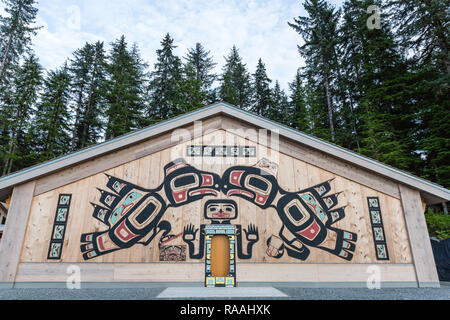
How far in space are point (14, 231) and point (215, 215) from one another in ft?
17.5

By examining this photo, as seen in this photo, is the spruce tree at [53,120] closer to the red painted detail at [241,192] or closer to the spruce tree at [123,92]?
the spruce tree at [123,92]

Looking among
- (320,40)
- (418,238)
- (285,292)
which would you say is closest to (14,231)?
(285,292)

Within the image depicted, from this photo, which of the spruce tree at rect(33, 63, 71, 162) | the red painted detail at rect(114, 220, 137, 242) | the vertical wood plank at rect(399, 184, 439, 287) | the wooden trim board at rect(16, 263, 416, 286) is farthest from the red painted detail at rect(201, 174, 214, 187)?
the spruce tree at rect(33, 63, 71, 162)

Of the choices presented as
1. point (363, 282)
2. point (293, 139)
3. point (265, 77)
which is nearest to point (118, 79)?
point (265, 77)

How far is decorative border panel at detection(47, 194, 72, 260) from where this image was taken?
6.25m

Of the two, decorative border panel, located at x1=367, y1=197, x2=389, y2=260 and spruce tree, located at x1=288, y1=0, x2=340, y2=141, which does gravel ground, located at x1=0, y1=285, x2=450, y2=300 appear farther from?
spruce tree, located at x1=288, y1=0, x2=340, y2=141

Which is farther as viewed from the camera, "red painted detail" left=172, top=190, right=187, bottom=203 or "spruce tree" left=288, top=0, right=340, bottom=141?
"spruce tree" left=288, top=0, right=340, bottom=141

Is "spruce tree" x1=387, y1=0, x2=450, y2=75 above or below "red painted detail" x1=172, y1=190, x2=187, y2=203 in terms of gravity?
above

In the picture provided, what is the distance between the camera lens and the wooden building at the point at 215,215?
6262mm

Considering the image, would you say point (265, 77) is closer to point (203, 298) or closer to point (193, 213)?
point (193, 213)

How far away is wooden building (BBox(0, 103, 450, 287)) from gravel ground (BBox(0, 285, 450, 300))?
0.31 m

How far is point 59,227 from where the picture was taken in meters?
6.42

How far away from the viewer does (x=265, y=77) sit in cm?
2683

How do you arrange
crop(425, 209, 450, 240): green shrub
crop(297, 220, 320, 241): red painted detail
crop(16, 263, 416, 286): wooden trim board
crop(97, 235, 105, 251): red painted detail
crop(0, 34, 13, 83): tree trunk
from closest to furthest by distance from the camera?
crop(16, 263, 416, 286): wooden trim board
crop(97, 235, 105, 251): red painted detail
crop(297, 220, 320, 241): red painted detail
crop(425, 209, 450, 240): green shrub
crop(0, 34, 13, 83): tree trunk
